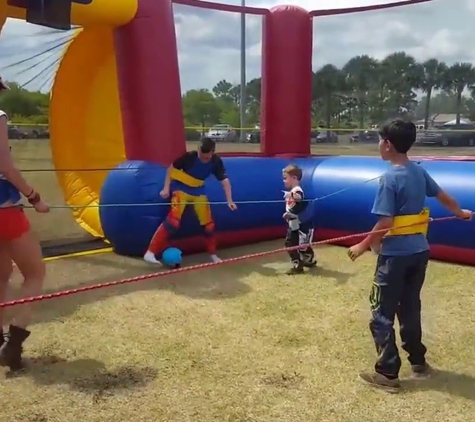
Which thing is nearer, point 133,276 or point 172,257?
point 133,276

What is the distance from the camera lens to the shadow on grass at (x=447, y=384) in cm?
305

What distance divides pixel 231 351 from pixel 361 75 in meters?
5.04

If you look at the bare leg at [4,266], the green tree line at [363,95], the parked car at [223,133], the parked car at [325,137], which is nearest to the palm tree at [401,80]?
the green tree line at [363,95]

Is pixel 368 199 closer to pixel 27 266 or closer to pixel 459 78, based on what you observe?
pixel 459 78

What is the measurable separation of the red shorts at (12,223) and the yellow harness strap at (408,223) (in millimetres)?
1779

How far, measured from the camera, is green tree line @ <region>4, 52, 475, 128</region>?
725 centimetres

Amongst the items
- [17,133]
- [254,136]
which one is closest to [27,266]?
[254,136]

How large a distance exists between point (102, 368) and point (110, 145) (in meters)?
3.94

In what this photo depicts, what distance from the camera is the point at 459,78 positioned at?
6996 mm

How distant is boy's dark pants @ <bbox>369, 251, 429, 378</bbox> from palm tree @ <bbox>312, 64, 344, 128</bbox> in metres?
4.77

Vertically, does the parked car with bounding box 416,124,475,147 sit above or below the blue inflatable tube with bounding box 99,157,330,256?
→ above

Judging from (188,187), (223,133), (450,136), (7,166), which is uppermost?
(7,166)

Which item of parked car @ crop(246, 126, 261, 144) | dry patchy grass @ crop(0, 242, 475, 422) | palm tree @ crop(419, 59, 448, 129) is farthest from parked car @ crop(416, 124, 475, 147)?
dry patchy grass @ crop(0, 242, 475, 422)

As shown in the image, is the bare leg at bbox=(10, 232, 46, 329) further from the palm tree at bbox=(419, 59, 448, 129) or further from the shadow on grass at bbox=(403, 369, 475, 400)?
the palm tree at bbox=(419, 59, 448, 129)
